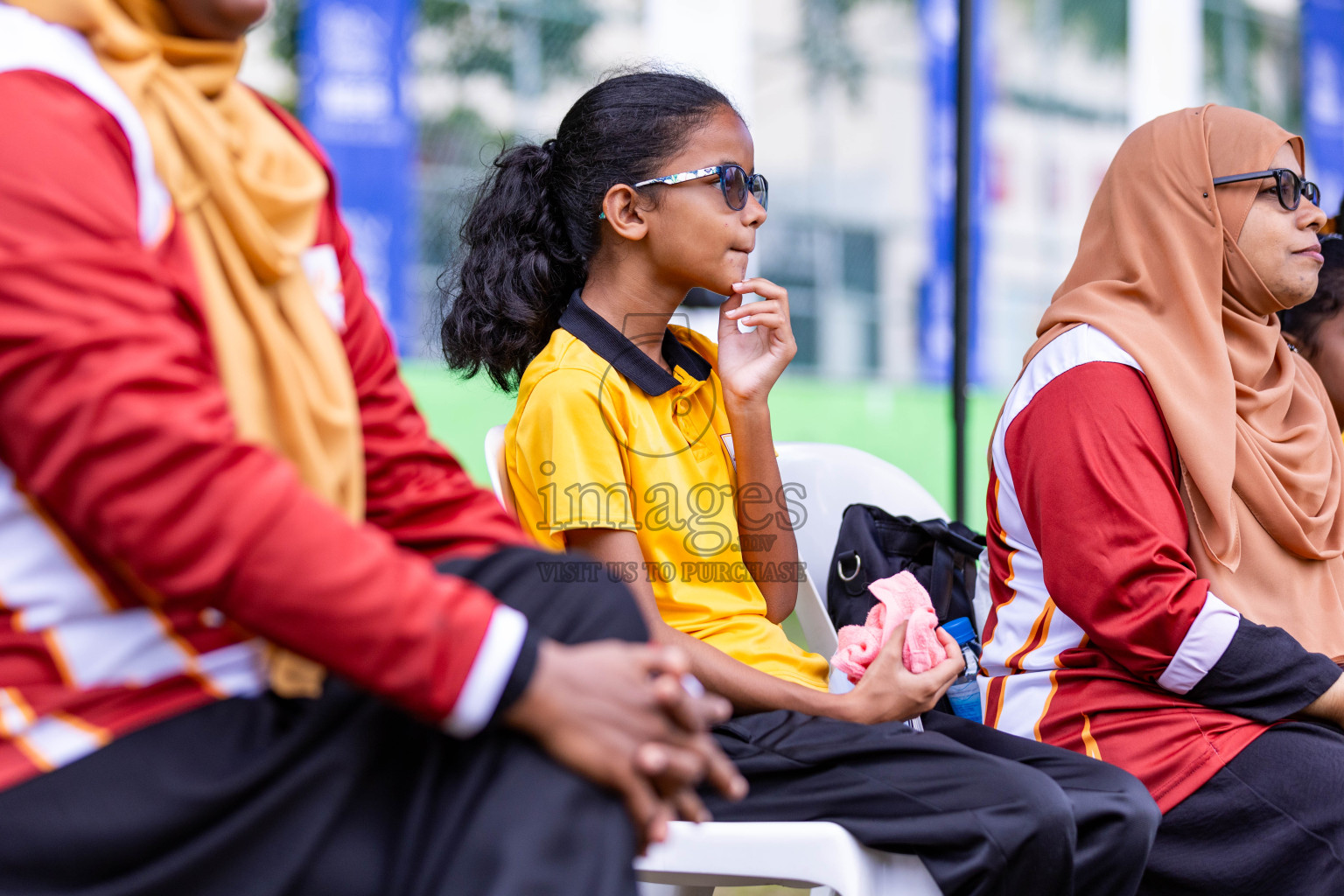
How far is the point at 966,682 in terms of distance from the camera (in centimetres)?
215

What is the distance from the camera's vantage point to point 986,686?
6.86 ft

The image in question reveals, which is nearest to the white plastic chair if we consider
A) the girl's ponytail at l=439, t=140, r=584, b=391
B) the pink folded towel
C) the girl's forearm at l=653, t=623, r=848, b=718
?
the girl's forearm at l=653, t=623, r=848, b=718

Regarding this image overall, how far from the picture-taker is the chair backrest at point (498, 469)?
1860 mm

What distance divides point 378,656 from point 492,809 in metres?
0.16

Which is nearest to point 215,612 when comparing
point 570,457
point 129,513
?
point 129,513

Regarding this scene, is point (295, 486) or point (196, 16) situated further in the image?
point (196, 16)

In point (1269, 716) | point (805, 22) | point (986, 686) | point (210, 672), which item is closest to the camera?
point (210, 672)

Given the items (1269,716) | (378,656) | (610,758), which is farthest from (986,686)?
(378,656)

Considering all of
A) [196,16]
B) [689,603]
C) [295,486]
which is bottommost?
[689,603]

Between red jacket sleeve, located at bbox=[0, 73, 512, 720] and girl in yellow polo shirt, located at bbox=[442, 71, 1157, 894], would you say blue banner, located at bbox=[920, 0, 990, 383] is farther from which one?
red jacket sleeve, located at bbox=[0, 73, 512, 720]

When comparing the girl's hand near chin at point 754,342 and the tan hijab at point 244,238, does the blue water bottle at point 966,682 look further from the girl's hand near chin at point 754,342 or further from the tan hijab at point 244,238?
the tan hijab at point 244,238

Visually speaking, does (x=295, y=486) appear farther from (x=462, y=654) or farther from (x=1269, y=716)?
(x=1269, y=716)

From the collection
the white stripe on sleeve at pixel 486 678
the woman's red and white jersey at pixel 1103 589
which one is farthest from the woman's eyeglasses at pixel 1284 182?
the white stripe on sleeve at pixel 486 678

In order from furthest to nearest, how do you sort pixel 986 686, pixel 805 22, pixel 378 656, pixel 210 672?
pixel 805 22 < pixel 986 686 < pixel 210 672 < pixel 378 656
